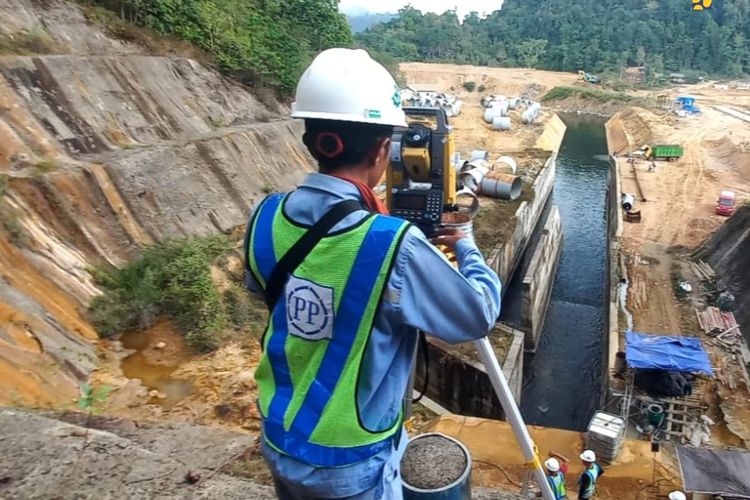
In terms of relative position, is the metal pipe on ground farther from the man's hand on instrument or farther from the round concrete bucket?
the man's hand on instrument

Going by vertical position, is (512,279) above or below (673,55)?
below

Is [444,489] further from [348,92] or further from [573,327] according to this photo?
[573,327]

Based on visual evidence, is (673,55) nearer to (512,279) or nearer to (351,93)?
(512,279)

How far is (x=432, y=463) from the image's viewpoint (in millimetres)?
2574

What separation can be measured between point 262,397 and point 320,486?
13.4 inches

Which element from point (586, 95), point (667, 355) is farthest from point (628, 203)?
point (586, 95)

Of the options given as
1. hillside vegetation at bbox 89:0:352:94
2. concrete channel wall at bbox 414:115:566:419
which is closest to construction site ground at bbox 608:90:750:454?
concrete channel wall at bbox 414:115:566:419

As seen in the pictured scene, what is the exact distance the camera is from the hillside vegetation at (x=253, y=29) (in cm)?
1650

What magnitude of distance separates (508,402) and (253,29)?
2081 cm

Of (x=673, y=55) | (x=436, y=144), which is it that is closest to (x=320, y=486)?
(x=436, y=144)

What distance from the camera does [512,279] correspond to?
2128 centimetres

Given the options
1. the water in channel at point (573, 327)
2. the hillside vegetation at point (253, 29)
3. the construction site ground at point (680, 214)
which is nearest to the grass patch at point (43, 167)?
the hillside vegetation at point (253, 29)

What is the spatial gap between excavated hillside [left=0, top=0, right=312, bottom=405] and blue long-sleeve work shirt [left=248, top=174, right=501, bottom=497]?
5.95 m

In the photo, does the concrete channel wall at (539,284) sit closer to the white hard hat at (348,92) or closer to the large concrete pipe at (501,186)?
the large concrete pipe at (501,186)
